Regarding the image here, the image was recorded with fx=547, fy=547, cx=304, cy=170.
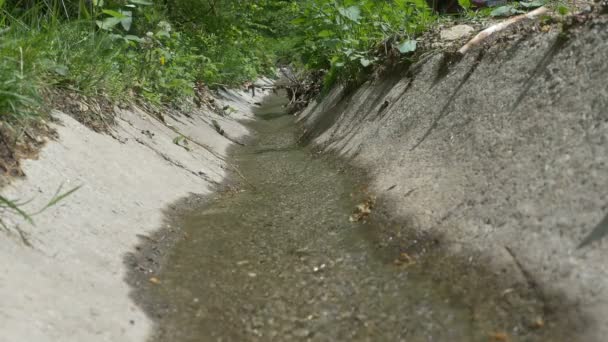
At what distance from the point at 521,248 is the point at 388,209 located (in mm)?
817

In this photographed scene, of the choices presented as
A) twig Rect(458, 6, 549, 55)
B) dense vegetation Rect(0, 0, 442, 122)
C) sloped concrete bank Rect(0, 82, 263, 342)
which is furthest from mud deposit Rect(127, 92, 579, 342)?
twig Rect(458, 6, 549, 55)

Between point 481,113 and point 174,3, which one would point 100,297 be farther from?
point 174,3

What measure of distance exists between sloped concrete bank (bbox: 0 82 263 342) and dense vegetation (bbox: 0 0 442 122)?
0.30 meters

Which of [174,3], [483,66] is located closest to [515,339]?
[483,66]

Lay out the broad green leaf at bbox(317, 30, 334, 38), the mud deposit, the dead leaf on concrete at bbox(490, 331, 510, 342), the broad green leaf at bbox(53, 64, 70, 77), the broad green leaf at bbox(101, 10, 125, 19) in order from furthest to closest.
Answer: the broad green leaf at bbox(317, 30, 334, 38) → the broad green leaf at bbox(101, 10, 125, 19) → the broad green leaf at bbox(53, 64, 70, 77) → the mud deposit → the dead leaf on concrete at bbox(490, 331, 510, 342)

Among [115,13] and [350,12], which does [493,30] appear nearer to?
[350,12]

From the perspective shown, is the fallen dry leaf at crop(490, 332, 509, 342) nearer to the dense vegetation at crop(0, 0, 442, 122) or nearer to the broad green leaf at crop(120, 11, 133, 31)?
the dense vegetation at crop(0, 0, 442, 122)

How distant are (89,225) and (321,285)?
90cm

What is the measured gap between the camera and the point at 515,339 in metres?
1.41

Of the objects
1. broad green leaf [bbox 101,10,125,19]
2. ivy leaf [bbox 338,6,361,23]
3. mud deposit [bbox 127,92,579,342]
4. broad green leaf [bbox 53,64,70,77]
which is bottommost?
mud deposit [bbox 127,92,579,342]

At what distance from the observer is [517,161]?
2.02 meters

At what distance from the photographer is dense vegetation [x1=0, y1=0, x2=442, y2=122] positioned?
8.55 ft

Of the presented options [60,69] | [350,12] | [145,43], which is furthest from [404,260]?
[145,43]

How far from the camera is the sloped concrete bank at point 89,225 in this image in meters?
1.46
